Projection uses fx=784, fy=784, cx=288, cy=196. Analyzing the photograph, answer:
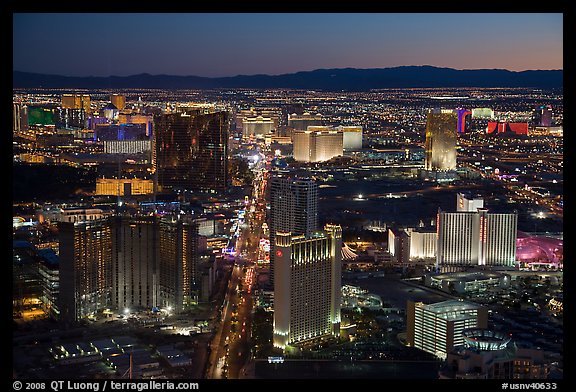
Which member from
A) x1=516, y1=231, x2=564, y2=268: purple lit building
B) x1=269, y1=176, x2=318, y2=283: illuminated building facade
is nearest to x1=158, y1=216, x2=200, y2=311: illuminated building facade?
x1=269, y1=176, x2=318, y2=283: illuminated building facade

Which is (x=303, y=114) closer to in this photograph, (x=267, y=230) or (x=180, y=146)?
(x=180, y=146)

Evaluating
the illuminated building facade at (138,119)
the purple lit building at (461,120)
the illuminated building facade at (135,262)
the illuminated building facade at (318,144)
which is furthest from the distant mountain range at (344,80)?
the illuminated building facade at (318,144)

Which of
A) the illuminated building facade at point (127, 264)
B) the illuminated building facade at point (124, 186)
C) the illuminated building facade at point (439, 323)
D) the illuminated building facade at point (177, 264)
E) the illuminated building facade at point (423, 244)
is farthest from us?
the illuminated building facade at point (124, 186)

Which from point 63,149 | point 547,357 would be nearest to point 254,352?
point 547,357

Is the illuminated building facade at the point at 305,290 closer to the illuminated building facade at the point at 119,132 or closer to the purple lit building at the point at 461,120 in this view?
the illuminated building facade at the point at 119,132

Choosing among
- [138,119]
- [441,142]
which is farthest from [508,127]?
[138,119]

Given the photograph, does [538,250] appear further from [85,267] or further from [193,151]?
[193,151]
